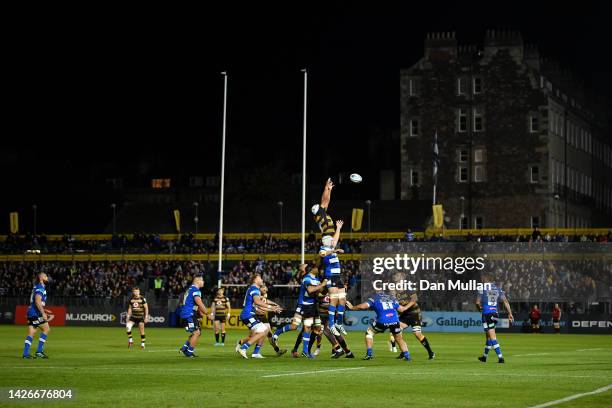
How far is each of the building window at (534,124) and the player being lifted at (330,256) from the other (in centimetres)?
8973

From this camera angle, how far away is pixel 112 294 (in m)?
76.4

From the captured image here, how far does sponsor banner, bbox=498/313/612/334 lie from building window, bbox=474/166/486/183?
58839 millimetres

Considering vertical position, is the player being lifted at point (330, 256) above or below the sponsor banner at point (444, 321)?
above

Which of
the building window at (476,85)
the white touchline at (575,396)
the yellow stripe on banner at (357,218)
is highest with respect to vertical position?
the building window at (476,85)

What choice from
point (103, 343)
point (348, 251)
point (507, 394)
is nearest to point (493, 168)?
point (348, 251)

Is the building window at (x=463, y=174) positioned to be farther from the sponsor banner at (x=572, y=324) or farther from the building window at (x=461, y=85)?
the sponsor banner at (x=572, y=324)

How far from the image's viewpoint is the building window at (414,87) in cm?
12369

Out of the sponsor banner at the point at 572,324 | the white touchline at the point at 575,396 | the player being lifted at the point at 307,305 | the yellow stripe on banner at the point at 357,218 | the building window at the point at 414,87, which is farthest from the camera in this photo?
the building window at the point at 414,87

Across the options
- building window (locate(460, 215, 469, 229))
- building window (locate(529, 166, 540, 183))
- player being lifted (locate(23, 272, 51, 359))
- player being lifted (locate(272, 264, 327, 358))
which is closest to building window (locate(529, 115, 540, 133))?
building window (locate(529, 166, 540, 183))

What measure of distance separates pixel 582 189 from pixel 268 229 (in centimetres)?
3773

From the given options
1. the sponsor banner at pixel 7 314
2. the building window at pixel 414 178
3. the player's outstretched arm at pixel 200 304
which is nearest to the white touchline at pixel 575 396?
the player's outstretched arm at pixel 200 304

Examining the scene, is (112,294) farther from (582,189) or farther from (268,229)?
(582,189)

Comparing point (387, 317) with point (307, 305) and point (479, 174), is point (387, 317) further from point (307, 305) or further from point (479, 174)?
point (479, 174)

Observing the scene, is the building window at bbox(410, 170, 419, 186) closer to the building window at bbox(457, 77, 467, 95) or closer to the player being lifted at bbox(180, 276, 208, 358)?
the building window at bbox(457, 77, 467, 95)
